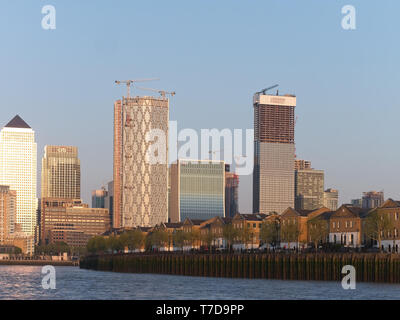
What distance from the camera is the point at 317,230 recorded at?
506 ft

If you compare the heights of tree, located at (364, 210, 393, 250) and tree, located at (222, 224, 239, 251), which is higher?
tree, located at (364, 210, 393, 250)

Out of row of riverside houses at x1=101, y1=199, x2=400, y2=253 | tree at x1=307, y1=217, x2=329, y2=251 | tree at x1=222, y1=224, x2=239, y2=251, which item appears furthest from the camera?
tree at x1=222, y1=224, x2=239, y2=251

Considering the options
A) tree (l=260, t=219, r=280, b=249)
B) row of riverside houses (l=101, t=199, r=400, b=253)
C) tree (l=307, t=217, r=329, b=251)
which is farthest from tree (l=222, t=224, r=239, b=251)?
tree (l=307, t=217, r=329, b=251)

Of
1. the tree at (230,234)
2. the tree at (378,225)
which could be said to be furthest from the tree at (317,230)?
the tree at (230,234)

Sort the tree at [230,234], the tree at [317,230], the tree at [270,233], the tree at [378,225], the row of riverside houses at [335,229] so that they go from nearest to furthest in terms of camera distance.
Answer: the tree at [378,225], the row of riverside houses at [335,229], the tree at [317,230], the tree at [270,233], the tree at [230,234]

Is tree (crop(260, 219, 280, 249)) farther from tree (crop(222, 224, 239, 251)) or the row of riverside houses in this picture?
tree (crop(222, 224, 239, 251))

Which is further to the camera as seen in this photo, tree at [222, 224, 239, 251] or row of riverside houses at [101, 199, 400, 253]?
tree at [222, 224, 239, 251]

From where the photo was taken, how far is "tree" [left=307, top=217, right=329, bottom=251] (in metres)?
154

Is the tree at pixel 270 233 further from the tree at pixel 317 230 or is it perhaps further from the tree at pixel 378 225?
the tree at pixel 378 225

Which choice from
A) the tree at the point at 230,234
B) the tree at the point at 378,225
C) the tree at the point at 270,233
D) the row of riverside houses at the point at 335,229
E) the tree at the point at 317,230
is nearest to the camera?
the tree at the point at 378,225

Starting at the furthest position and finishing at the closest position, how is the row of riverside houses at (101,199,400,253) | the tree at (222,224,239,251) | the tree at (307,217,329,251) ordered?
1. the tree at (222,224,239,251)
2. the tree at (307,217,329,251)
3. the row of riverside houses at (101,199,400,253)

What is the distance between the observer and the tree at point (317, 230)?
505 ft
